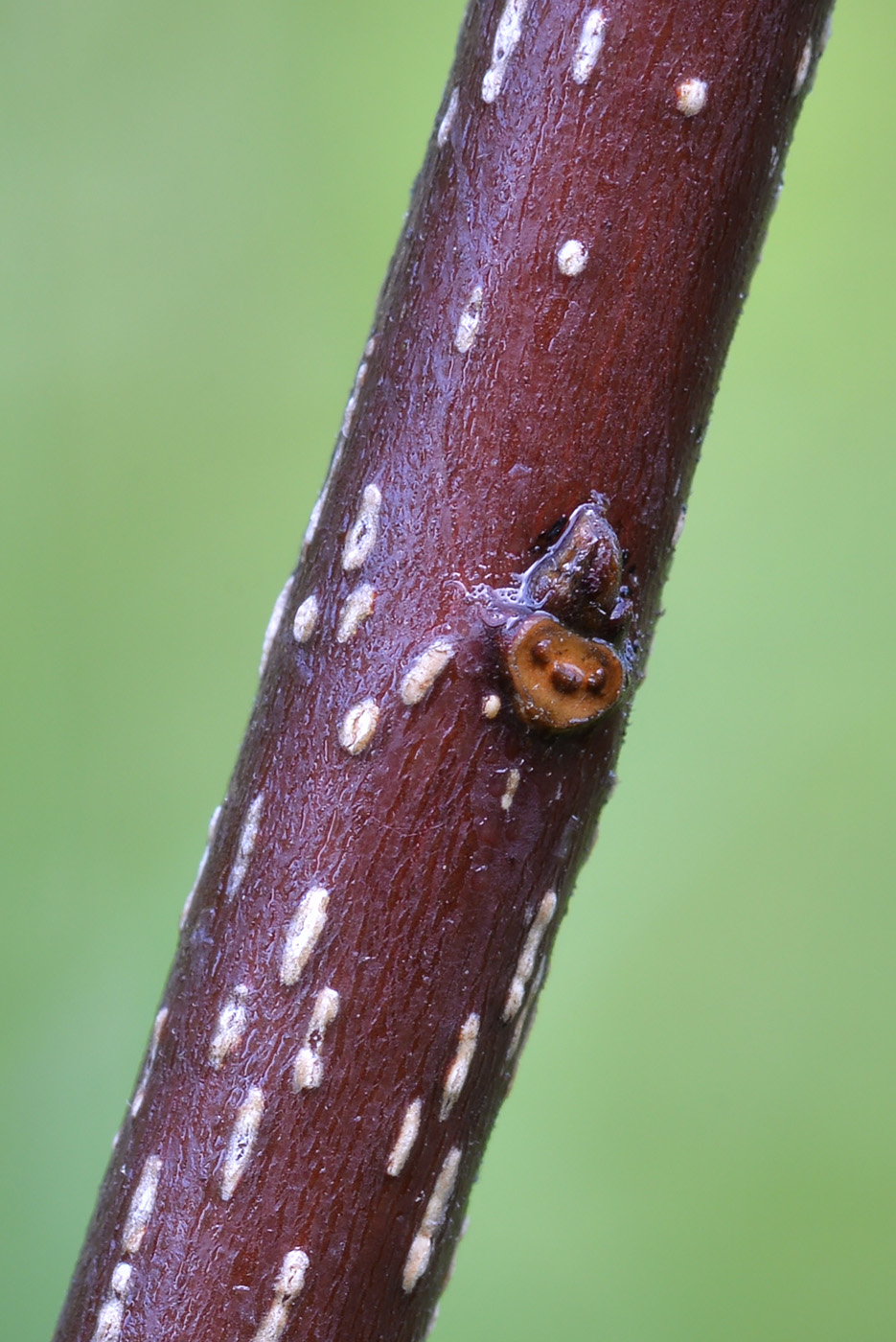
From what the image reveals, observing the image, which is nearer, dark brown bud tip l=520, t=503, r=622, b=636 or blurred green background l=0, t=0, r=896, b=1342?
dark brown bud tip l=520, t=503, r=622, b=636

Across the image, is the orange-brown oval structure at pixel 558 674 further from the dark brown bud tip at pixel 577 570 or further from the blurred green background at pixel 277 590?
the blurred green background at pixel 277 590

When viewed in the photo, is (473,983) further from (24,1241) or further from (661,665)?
(24,1241)

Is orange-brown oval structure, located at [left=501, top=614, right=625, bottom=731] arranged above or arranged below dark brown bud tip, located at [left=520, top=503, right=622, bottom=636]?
below

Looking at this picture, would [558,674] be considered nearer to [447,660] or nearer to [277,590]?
[447,660]

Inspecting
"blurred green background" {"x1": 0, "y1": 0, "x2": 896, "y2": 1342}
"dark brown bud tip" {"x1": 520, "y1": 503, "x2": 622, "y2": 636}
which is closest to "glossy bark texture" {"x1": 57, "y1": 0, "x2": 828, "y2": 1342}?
"dark brown bud tip" {"x1": 520, "y1": 503, "x2": 622, "y2": 636}

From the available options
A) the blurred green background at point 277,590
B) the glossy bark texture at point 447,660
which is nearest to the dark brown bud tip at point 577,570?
the glossy bark texture at point 447,660

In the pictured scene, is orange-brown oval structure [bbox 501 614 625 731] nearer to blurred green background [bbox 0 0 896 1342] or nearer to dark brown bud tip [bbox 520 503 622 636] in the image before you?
dark brown bud tip [bbox 520 503 622 636]
